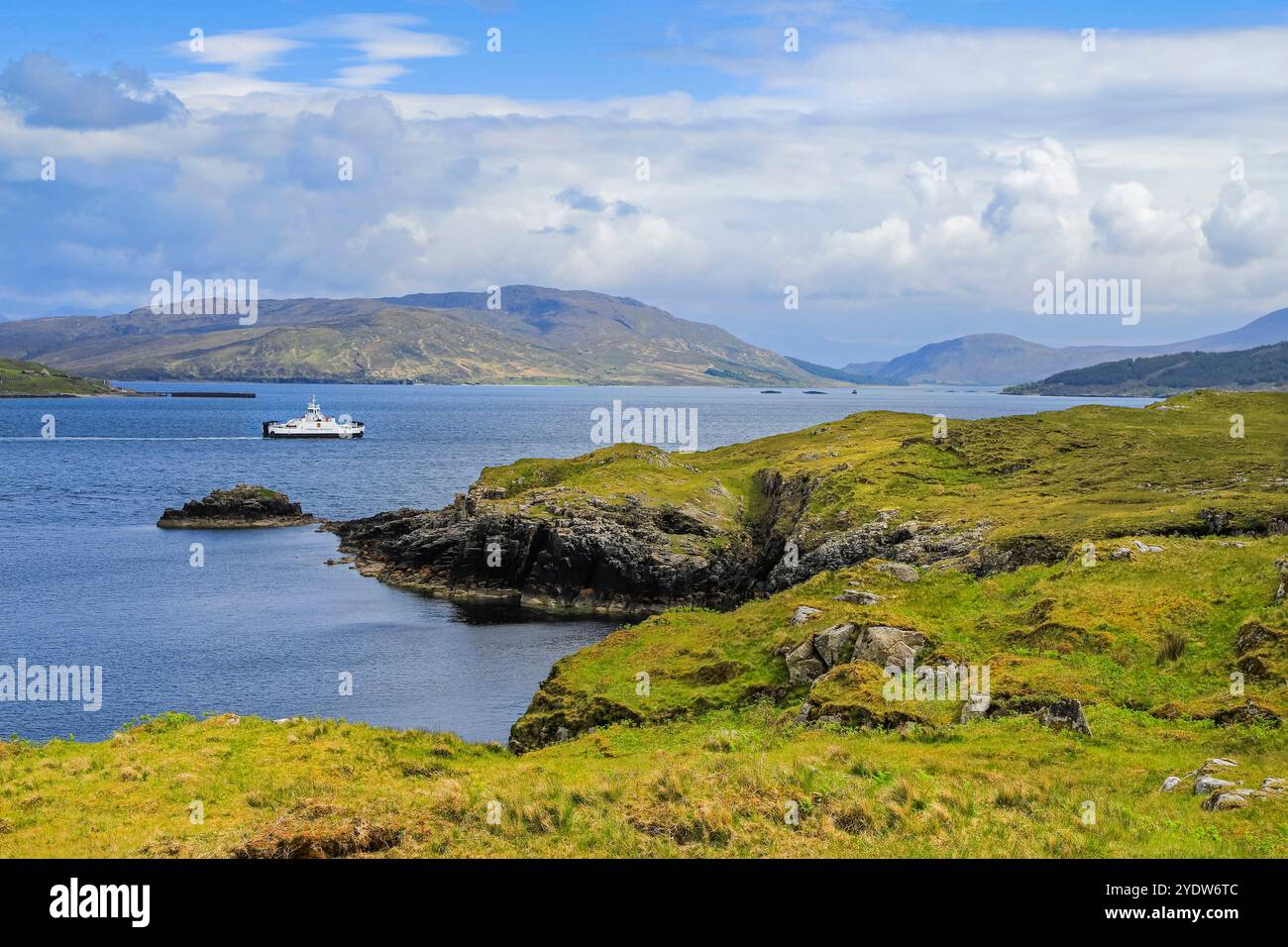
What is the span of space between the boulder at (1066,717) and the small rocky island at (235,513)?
11137 centimetres

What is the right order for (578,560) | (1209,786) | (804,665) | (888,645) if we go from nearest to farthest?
(1209,786) < (888,645) < (804,665) < (578,560)

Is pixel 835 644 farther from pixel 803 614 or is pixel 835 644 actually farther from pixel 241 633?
pixel 241 633

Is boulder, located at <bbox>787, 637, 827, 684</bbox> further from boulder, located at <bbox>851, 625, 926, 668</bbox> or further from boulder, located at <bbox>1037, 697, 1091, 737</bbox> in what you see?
boulder, located at <bbox>1037, 697, 1091, 737</bbox>

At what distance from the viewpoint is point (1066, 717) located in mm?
27641

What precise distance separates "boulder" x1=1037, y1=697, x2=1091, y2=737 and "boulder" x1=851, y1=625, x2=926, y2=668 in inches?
264

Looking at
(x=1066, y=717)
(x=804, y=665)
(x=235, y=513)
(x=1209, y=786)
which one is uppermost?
(x=1209, y=786)

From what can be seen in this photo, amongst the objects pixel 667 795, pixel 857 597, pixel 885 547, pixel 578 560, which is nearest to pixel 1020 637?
pixel 857 597

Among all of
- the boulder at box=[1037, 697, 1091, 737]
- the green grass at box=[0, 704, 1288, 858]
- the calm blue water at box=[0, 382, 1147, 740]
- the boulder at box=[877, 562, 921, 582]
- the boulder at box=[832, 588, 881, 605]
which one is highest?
the boulder at box=[877, 562, 921, 582]

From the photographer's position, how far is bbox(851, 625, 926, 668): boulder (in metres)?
34.5

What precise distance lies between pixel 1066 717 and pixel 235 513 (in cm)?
11463

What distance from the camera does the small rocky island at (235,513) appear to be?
402 ft

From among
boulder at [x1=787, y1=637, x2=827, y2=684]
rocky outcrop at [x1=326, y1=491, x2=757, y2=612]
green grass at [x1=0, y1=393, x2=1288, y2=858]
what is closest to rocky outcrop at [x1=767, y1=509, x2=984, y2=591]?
rocky outcrop at [x1=326, y1=491, x2=757, y2=612]

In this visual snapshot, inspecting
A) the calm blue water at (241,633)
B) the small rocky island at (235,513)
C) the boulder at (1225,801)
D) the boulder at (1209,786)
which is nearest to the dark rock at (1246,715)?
the boulder at (1209,786)
